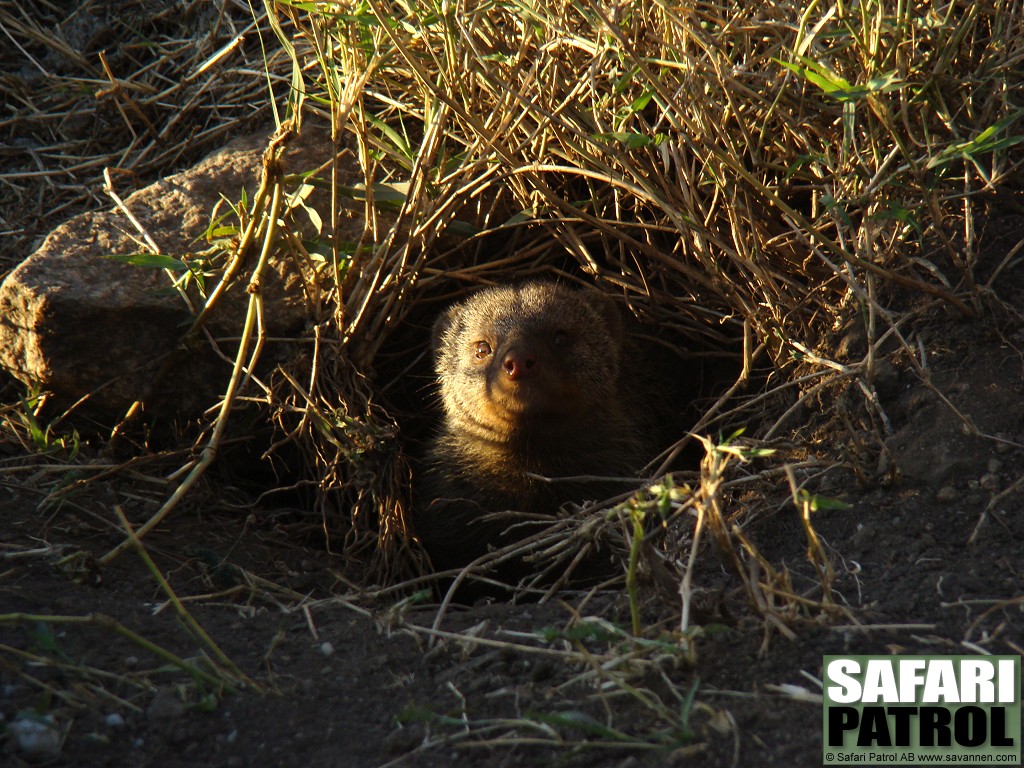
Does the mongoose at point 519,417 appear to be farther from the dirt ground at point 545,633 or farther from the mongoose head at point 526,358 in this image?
the dirt ground at point 545,633

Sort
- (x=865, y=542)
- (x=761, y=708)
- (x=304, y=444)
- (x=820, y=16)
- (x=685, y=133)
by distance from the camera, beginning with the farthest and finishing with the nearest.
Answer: (x=304, y=444)
(x=685, y=133)
(x=820, y=16)
(x=865, y=542)
(x=761, y=708)

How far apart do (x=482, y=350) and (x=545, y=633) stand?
1.78 metres

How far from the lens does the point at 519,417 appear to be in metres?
3.31

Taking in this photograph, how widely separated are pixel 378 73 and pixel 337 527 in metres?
1.56

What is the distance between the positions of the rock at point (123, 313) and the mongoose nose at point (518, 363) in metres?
0.73

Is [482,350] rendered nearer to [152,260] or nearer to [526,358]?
[526,358]

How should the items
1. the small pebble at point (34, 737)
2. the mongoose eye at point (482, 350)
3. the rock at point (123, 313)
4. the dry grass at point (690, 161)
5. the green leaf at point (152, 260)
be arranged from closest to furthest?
the small pebble at point (34, 737), the dry grass at point (690, 161), the green leaf at point (152, 260), the rock at point (123, 313), the mongoose eye at point (482, 350)

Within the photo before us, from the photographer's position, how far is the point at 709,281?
3.13 meters

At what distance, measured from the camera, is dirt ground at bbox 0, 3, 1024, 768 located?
165 centimetres

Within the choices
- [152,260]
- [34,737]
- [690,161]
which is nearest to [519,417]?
[690,161]

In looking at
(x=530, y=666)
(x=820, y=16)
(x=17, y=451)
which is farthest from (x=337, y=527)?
(x=820, y=16)

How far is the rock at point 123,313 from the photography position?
302 centimetres

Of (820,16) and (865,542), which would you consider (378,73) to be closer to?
(820,16)

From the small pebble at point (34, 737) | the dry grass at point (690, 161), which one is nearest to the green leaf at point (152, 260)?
the dry grass at point (690, 161)
